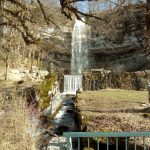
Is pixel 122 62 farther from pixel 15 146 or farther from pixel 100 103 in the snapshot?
pixel 15 146

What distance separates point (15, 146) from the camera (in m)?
10.4


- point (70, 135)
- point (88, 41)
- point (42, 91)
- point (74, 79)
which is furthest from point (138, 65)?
point (70, 135)

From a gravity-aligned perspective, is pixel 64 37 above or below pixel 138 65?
above

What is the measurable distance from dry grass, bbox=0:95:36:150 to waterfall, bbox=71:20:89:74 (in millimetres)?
29696

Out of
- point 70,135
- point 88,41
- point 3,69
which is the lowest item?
point 70,135

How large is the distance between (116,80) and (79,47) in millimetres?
11993

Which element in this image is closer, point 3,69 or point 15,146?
point 15,146

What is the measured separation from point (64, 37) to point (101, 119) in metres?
30.3

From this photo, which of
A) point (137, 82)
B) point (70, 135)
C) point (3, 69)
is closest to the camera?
point (70, 135)

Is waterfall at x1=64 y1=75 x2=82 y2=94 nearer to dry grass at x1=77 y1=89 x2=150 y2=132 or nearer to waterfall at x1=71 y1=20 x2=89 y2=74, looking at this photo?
waterfall at x1=71 y1=20 x2=89 y2=74

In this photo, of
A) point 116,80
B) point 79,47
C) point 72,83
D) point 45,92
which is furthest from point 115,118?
point 79,47

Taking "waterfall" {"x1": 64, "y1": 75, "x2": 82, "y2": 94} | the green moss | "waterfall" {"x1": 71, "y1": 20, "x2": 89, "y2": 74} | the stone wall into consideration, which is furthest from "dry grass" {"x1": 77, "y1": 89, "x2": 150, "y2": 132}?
"waterfall" {"x1": 71, "y1": 20, "x2": 89, "y2": 74}

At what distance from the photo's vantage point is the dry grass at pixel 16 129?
1043 cm

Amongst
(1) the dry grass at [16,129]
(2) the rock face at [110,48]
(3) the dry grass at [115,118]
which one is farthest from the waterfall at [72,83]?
(1) the dry grass at [16,129]
